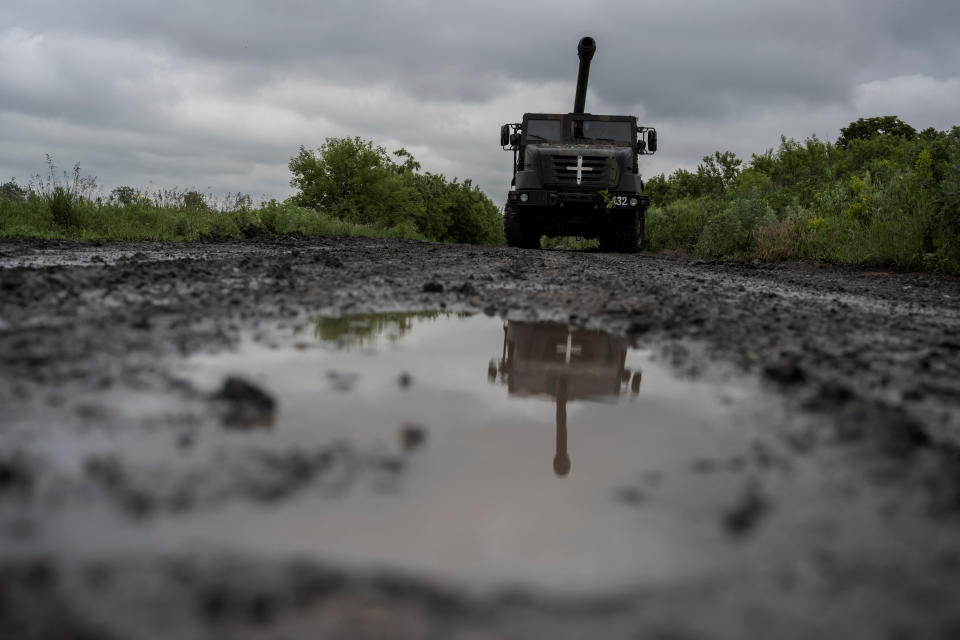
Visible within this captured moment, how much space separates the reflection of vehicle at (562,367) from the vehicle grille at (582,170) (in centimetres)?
942

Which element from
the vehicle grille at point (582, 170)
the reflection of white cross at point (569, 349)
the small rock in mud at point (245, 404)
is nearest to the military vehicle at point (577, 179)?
the vehicle grille at point (582, 170)

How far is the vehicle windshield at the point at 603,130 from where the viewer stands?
12625mm

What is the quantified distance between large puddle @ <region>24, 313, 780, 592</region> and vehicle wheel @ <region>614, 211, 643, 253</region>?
1075cm

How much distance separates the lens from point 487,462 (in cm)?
130

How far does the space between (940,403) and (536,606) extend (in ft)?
4.84

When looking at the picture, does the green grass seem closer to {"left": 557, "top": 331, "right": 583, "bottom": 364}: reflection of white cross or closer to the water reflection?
the water reflection

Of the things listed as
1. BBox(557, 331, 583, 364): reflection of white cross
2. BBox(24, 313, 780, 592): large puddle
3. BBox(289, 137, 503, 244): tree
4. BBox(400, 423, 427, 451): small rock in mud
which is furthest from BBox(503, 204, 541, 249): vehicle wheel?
BBox(289, 137, 503, 244): tree

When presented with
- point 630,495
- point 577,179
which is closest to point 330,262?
point 630,495

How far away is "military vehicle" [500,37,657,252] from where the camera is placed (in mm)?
11930

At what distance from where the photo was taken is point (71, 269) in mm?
4098

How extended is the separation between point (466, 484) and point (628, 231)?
12.2 meters

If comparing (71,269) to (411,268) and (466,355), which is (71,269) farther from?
(466,355)

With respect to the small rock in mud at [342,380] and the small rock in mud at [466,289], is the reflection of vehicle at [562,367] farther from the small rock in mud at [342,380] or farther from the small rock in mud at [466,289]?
the small rock in mud at [466,289]

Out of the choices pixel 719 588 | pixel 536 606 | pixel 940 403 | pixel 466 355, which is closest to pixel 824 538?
pixel 719 588
